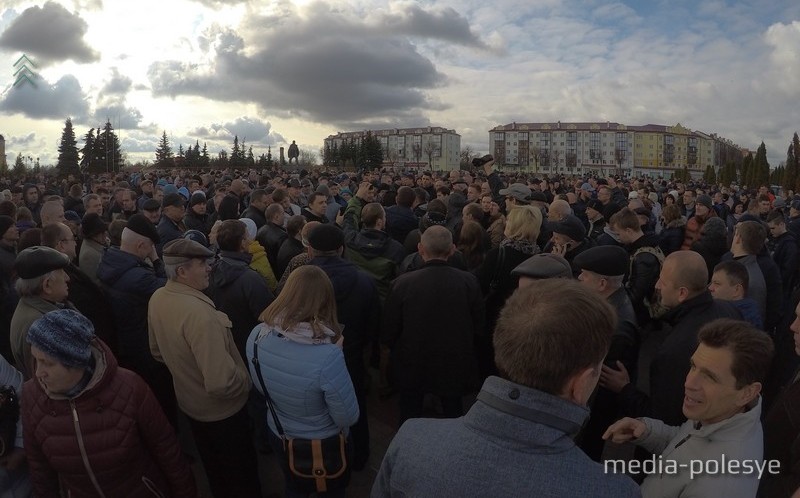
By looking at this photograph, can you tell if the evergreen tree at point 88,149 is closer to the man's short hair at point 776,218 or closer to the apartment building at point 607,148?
the man's short hair at point 776,218

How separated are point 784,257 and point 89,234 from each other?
7904mm

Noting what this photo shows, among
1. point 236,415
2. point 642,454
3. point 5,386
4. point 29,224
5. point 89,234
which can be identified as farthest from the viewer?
point 29,224

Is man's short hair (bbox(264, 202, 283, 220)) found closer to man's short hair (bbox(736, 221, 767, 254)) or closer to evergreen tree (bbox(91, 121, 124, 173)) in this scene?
man's short hair (bbox(736, 221, 767, 254))

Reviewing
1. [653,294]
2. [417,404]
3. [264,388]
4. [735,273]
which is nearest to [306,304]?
[264,388]

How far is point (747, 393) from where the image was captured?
1902 millimetres

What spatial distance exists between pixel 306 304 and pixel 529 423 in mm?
1600

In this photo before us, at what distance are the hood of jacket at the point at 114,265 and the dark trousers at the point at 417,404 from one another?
2.35 metres

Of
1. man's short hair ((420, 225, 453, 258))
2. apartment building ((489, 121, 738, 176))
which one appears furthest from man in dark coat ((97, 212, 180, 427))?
apartment building ((489, 121, 738, 176))

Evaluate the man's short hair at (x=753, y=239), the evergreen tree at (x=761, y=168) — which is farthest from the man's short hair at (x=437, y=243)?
the evergreen tree at (x=761, y=168)

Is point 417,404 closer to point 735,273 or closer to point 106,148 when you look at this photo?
point 735,273

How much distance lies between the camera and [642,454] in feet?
8.85

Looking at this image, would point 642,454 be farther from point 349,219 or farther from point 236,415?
point 349,219

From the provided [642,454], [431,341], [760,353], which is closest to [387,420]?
[431,341]

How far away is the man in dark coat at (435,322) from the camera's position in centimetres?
354
